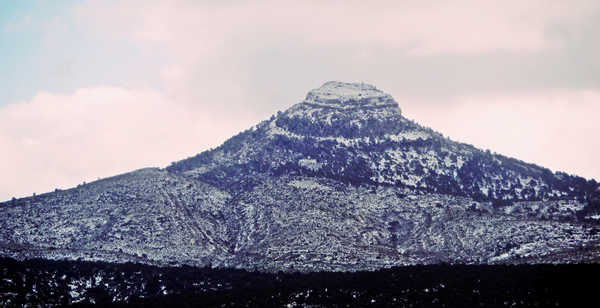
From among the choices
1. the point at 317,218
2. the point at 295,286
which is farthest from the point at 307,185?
the point at 295,286

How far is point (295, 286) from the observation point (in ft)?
450

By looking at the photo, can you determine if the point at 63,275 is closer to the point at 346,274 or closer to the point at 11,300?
the point at 11,300

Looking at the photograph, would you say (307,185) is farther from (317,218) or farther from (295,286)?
(295,286)

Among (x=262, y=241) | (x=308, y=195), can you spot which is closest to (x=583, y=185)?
(x=308, y=195)

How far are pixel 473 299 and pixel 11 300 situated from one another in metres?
62.2

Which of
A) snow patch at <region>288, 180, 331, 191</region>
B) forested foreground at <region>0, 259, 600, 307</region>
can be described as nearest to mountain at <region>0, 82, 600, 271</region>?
snow patch at <region>288, 180, 331, 191</region>

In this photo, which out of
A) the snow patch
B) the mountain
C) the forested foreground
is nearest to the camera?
Result: the forested foreground

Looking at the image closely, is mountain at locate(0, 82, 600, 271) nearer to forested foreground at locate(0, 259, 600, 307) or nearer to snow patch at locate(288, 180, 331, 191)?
snow patch at locate(288, 180, 331, 191)

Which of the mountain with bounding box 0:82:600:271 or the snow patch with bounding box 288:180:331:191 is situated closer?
the mountain with bounding box 0:82:600:271

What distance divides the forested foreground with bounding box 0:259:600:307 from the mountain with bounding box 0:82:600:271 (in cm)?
978

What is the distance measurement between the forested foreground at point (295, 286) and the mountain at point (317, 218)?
9.78 metres

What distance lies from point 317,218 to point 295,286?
36126 mm

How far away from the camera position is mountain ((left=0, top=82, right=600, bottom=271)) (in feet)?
528

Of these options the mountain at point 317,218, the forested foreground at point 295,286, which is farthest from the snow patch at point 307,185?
the forested foreground at point 295,286
